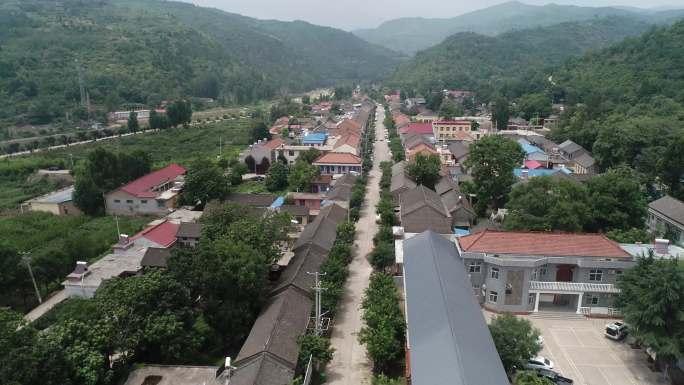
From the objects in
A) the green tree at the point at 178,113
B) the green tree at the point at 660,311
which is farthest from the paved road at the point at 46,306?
the green tree at the point at 178,113

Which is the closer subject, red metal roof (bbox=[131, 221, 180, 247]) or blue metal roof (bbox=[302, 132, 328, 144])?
red metal roof (bbox=[131, 221, 180, 247])

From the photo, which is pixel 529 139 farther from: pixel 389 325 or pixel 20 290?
pixel 20 290

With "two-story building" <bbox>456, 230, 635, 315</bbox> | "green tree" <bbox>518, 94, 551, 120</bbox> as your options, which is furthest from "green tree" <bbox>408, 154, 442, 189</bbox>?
"green tree" <bbox>518, 94, 551, 120</bbox>

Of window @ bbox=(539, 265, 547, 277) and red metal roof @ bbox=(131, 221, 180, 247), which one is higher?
window @ bbox=(539, 265, 547, 277)

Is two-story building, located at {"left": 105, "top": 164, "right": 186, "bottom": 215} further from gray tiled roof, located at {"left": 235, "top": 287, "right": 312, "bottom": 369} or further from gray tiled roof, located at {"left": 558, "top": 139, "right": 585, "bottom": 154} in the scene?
gray tiled roof, located at {"left": 558, "top": 139, "right": 585, "bottom": 154}

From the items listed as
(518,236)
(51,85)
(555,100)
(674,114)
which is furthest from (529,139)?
(51,85)

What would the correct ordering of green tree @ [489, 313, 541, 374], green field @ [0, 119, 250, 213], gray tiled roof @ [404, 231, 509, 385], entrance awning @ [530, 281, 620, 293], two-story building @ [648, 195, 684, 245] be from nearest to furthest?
gray tiled roof @ [404, 231, 509, 385] < green tree @ [489, 313, 541, 374] < entrance awning @ [530, 281, 620, 293] < two-story building @ [648, 195, 684, 245] < green field @ [0, 119, 250, 213]

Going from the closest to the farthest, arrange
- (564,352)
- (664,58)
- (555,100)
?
(564,352) < (664,58) < (555,100)
